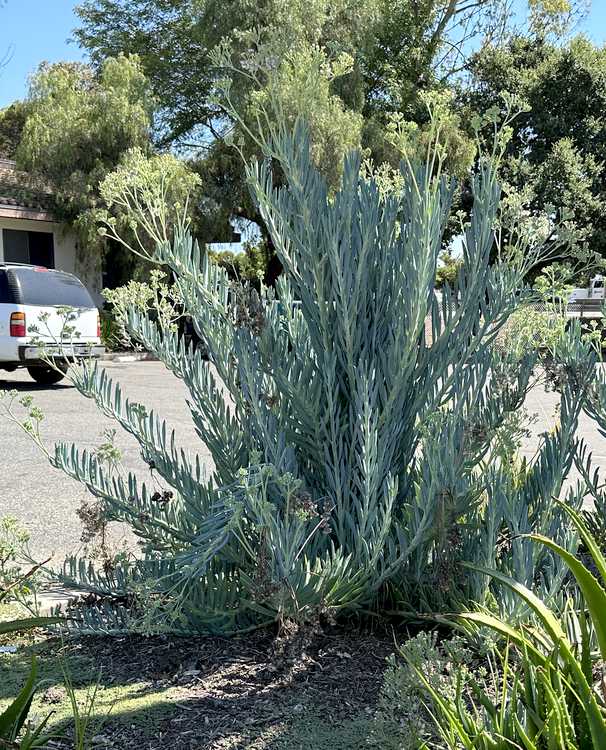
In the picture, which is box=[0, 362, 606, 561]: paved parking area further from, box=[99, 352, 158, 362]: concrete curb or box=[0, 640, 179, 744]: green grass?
box=[99, 352, 158, 362]: concrete curb

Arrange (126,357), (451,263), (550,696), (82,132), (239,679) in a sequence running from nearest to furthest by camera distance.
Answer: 1. (550,696)
2. (239,679)
3. (451,263)
4. (126,357)
5. (82,132)

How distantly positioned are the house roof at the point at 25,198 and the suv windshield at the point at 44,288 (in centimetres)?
872

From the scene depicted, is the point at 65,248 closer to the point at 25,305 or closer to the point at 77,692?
the point at 25,305

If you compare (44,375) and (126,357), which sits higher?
(44,375)

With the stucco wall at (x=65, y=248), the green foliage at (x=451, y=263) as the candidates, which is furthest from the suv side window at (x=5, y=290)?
the stucco wall at (x=65, y=248)

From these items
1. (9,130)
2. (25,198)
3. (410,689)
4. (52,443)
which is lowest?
(52,443)

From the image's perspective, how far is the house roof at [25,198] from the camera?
22281 millimetres

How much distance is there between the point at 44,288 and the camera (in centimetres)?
1406

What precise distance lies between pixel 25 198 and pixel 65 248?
2065mm

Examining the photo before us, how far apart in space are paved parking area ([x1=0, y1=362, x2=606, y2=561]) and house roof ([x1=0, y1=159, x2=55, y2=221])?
8.06 meters

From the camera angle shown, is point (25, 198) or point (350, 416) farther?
point (25, 198)

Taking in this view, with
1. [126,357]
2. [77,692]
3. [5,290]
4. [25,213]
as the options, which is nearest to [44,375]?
[5,290]

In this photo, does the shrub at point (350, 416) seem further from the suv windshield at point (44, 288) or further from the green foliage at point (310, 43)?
the green foliage at point (310, 43)

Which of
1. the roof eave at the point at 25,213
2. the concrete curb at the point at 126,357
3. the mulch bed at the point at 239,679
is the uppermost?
the roof eave at the point at 25,213
